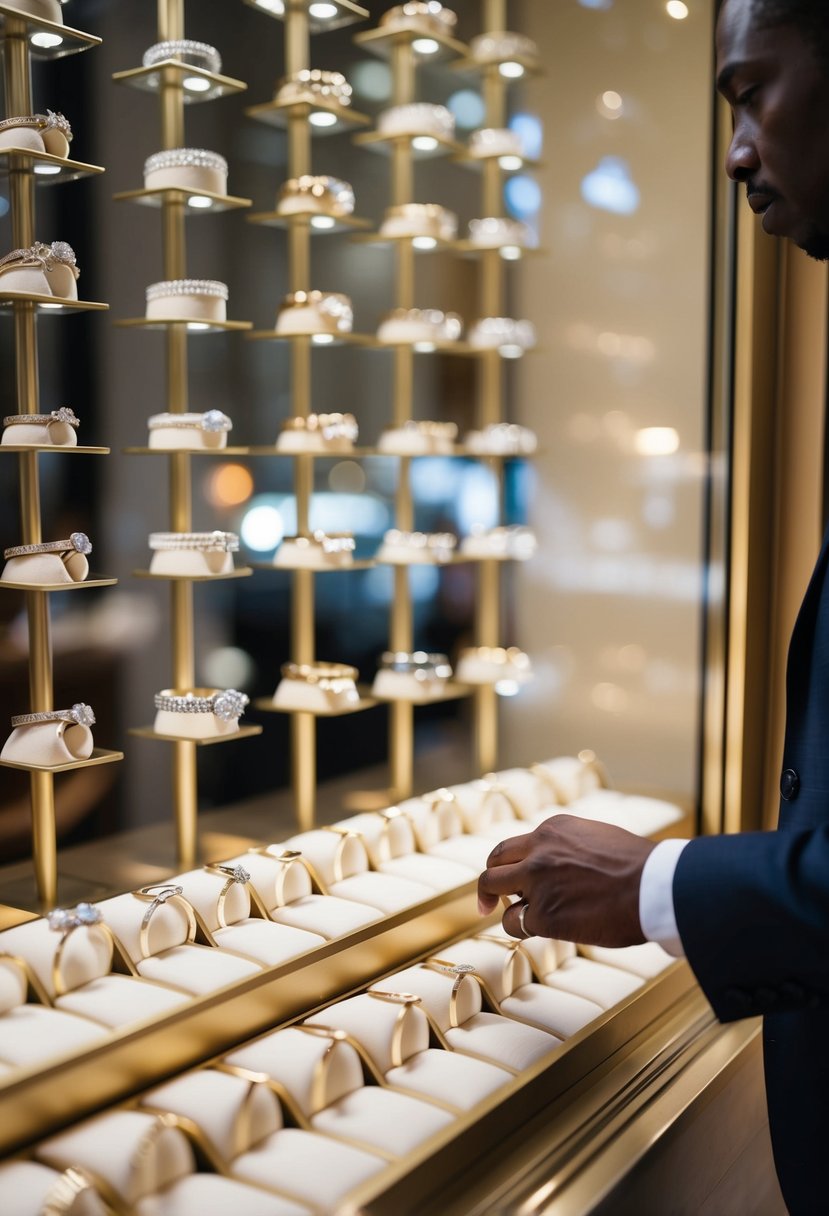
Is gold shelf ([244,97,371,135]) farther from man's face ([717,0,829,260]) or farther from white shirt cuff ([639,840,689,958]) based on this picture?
white shirt cuff ([639,840,689,958])

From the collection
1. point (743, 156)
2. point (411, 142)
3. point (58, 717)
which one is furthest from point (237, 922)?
point (411, 142)

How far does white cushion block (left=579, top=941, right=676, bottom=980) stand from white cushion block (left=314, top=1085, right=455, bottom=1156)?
0.42 meters

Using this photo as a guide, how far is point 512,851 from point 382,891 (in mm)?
453

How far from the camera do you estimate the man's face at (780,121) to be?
31.6 inches

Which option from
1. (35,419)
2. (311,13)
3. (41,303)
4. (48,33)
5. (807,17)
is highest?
(311,13)

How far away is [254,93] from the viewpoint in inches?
68.2

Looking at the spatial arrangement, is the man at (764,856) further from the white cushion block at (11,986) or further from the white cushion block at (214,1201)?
the white cushion block at (11,986)

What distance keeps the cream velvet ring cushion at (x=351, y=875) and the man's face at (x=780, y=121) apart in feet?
2.68

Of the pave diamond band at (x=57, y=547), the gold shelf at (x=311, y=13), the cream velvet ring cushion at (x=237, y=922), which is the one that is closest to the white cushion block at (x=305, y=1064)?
the cream velvet ring cushion at (x=237, y=922)

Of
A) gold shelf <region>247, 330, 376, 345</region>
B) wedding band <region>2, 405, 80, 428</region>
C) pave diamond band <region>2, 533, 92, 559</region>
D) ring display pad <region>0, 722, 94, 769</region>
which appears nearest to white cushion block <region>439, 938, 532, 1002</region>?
ring display pad <region>0, 722, 94, 769</region>

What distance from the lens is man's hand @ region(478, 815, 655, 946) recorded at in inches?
33.0

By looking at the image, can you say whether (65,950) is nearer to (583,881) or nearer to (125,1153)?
(125,1153)

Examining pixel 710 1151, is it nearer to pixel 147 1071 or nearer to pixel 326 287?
pixel 147 1071

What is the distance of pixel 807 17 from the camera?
0.79 m
